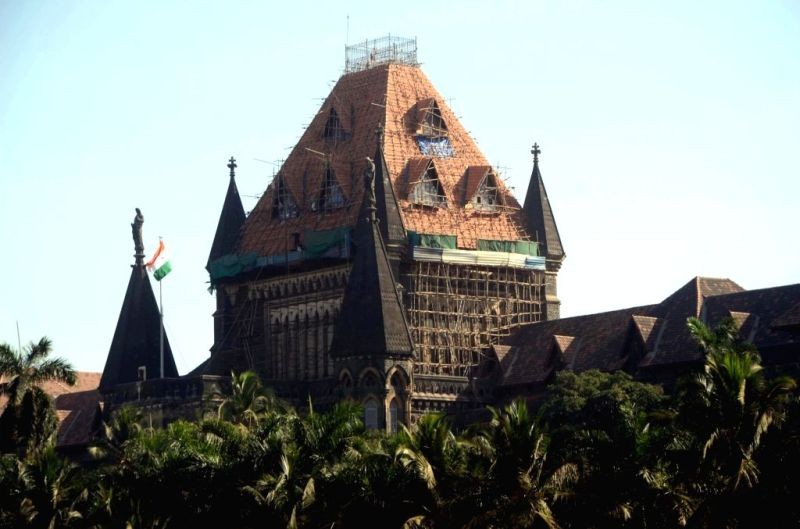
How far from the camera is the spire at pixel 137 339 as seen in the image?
406 feet

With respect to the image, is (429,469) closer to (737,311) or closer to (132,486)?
(132,486)

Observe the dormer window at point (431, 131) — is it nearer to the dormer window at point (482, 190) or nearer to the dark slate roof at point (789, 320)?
the dormer window at point (482, 190)

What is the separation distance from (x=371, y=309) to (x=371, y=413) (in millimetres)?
5215

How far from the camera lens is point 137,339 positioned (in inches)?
4911

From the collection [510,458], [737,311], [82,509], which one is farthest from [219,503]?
[737,311]

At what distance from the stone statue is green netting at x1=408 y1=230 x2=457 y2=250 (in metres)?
19.8

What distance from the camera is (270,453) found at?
2566 inches

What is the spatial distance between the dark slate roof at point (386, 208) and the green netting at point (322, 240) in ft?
8.09

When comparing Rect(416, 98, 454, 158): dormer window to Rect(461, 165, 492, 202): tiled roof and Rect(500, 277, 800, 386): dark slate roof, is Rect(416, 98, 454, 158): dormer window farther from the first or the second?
Rect(500, 277, 800, 386): dark slate roof

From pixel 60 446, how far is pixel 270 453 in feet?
197

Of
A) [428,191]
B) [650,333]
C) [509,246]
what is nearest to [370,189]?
[428,191]

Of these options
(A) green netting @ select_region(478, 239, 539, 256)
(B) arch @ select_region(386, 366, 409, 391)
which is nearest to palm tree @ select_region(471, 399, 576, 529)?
(B) arch @ select_region(386, 366, 409, 391)

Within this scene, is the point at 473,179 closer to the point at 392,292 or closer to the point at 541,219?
the point at 541,219

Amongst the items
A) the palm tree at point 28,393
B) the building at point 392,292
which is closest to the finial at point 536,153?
the building at point 392,292
